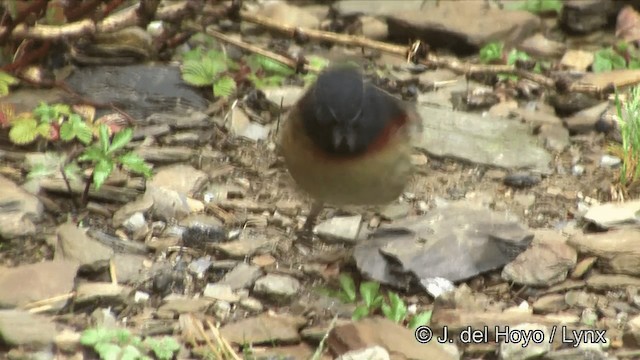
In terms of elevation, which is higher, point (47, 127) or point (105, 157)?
point (105, 157)

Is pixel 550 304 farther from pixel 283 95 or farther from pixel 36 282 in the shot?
pixel 283 95

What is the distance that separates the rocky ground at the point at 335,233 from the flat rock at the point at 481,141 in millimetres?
14

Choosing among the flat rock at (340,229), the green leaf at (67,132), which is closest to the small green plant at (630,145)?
the flat rock at (340,229)

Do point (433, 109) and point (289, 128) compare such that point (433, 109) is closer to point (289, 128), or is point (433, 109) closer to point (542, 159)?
point (542, 159)

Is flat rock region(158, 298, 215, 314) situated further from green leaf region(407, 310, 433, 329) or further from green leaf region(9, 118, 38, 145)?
green leaf region(9, 118, 38, 145)

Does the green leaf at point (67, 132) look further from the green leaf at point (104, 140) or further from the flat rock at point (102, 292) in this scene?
the flat rock at point (102, 292)

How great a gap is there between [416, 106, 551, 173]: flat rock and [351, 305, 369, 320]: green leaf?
1.66 m

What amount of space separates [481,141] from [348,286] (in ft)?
5.45

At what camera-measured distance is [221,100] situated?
19.8 feet

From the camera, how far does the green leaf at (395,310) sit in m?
4.23

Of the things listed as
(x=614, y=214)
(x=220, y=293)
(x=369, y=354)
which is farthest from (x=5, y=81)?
(x=614, y=214)

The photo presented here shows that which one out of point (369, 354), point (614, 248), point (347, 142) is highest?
point (347, 142)

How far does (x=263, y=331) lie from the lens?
162 inches

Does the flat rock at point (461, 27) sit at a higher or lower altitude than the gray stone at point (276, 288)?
higher
